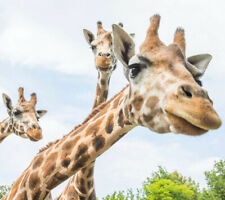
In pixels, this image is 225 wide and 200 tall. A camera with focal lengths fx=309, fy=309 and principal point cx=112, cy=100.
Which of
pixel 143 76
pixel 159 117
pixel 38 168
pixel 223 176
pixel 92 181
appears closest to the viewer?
pixel 159 117

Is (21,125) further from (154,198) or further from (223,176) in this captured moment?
(154,198)

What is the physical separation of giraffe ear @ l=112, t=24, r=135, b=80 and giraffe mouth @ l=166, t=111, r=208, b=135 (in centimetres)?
107

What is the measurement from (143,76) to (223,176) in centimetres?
2366

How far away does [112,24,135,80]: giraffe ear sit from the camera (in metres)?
3.62

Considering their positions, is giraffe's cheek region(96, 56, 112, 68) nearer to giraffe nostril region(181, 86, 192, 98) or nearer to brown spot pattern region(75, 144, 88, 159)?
brown spot pattern region(75, 144, 88, 159)

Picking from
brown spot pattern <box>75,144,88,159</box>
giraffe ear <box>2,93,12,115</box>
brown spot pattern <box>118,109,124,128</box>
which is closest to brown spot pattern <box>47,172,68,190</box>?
brown spot pattern <box>75,144,88,159</box>

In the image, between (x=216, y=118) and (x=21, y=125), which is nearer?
(x=216, y=118)

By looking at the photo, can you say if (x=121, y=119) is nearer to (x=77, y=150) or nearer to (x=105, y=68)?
(x=77, y=150)

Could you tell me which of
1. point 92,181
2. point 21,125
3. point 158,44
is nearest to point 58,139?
point 92,181

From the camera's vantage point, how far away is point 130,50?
3777 millimetres

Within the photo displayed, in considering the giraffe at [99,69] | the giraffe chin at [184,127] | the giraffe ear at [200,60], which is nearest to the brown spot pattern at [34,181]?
the giraffe at [99,69]

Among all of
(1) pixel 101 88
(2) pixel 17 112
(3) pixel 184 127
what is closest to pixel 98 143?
(3) pixel 184 127

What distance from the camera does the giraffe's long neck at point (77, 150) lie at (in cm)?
393

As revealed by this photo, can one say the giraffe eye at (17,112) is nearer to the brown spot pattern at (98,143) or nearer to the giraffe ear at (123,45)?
the brown spot pattern at (98,143)
